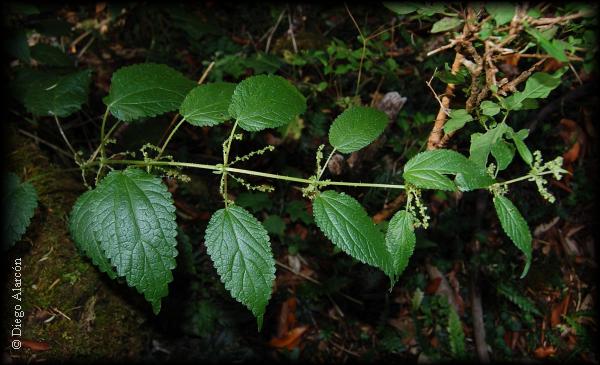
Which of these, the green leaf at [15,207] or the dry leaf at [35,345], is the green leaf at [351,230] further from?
the dry leaf at [35,345]

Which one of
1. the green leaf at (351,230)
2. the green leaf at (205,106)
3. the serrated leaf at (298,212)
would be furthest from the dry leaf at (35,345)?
the serrated leaf at (298,212)

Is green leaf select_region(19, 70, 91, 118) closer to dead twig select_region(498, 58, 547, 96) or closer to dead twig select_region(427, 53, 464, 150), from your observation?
dead twig select_region(427, 53, 464, 150)

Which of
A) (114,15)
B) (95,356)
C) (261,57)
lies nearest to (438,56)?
(261,57)

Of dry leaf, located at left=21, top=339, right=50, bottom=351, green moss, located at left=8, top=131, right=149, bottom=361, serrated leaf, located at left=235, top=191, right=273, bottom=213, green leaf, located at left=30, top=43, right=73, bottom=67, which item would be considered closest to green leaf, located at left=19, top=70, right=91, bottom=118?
green moss, located at left=8, top=131, right=149, bottom=361

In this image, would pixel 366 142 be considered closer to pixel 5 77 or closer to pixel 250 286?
pixel 250 286

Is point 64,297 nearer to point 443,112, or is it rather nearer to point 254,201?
point 254,201

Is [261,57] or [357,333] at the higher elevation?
[261,57]
